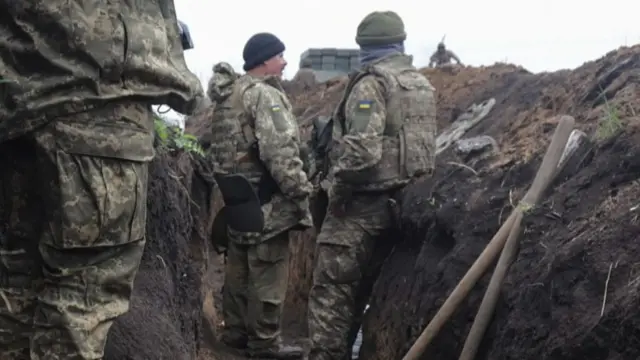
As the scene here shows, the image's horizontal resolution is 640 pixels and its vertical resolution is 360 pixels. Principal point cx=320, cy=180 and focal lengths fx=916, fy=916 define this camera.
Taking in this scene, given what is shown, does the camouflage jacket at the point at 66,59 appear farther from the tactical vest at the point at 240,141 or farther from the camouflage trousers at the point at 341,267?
the tactical vest at the point at 240,141

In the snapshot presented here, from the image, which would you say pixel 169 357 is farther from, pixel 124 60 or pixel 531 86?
pixel 531 86

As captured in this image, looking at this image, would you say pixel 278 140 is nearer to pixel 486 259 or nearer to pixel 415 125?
pixel 415 125

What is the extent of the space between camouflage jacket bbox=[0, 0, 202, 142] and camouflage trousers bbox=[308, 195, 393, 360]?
3662mm

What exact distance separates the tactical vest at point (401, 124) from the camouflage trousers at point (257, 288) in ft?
3.50

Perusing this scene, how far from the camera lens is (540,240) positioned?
186 inches

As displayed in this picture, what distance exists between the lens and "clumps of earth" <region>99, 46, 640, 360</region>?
13.3 feet

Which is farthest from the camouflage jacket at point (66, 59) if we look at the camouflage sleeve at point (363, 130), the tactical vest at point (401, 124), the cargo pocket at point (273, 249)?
the cargo pocket at point (273, 249)

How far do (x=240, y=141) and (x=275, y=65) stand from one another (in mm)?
707

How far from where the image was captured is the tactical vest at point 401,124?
6.73m

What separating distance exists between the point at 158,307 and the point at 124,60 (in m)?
2.07

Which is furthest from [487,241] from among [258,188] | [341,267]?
[258,188]

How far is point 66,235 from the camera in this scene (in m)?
3.28

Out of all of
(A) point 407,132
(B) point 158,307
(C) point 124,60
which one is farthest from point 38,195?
(A) point 407,132

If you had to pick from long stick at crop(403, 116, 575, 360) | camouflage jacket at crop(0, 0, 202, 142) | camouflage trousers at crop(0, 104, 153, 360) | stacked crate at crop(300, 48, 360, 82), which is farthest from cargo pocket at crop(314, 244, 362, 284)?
stacked crate at crop(300, 48, 360, 82)
